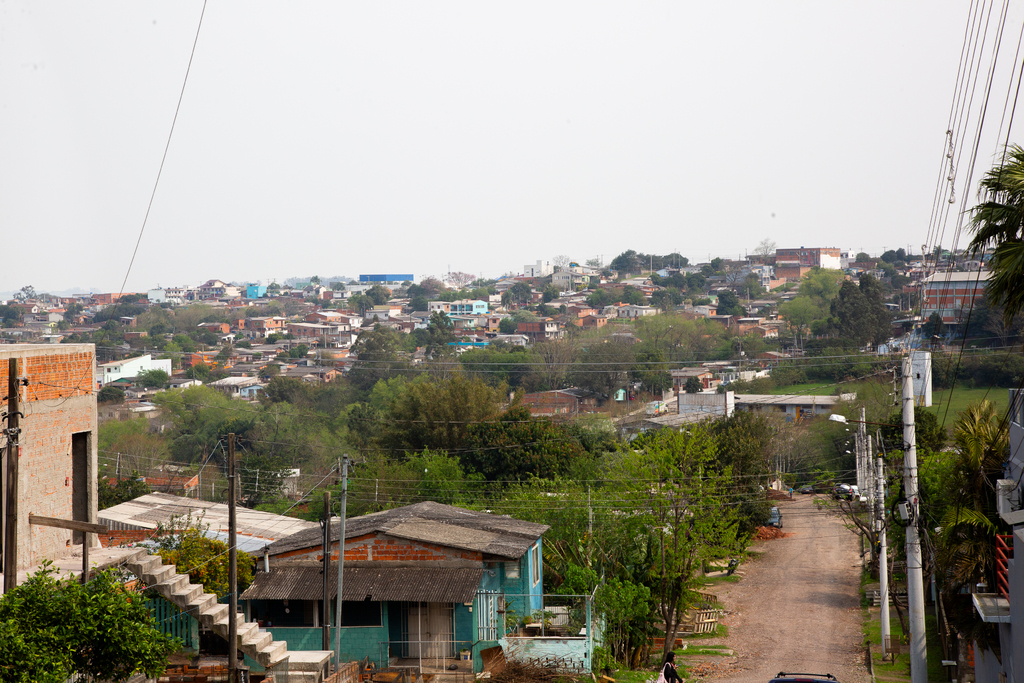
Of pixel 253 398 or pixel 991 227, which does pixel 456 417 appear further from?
pixel 991 227

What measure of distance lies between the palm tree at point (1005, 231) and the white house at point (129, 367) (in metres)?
79.3

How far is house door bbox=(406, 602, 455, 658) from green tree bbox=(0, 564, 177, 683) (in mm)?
7777

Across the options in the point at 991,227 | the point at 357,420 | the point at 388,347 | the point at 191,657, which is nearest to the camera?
the point at 991,227

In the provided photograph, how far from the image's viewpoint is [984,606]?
1311cm

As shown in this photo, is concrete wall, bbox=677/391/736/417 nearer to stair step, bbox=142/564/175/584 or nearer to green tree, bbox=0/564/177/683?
stair step, bbox=142/564/175/584

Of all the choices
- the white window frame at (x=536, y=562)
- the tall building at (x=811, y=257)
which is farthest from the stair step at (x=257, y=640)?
the tall building at (x=811, y=257)

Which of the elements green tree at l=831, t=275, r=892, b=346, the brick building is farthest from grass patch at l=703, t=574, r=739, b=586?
green tree at l=831, t=275, r=892, b=346

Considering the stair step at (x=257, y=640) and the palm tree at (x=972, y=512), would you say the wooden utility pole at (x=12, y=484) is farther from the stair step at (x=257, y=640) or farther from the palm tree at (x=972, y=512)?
the palm tree at (x=972, y=512)

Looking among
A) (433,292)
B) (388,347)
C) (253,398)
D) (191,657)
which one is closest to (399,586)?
(191,657)

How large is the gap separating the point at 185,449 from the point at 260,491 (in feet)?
57.0

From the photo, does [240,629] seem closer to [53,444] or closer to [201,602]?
[201,602]

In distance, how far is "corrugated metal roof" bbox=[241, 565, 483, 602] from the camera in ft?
60.1

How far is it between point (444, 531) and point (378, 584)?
247 centimetres

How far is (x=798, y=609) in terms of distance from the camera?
29.4 m
